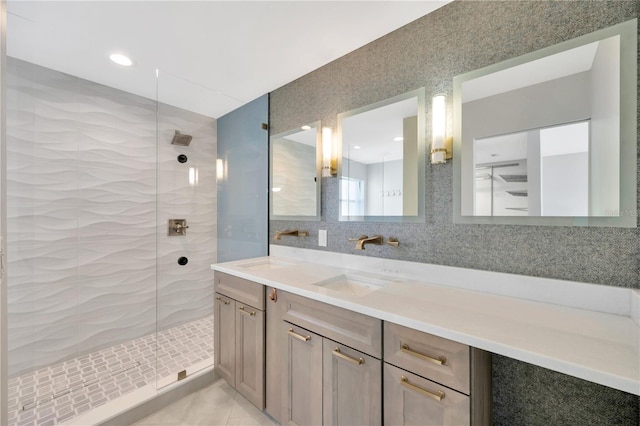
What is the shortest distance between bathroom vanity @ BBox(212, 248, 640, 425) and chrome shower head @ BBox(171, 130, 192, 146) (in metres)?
1.81

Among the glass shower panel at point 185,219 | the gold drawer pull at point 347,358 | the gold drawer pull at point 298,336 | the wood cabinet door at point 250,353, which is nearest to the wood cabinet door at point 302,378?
the gold drawer pull at point 298,336

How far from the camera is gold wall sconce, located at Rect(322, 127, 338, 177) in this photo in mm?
1932

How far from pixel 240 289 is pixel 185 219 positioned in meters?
1.45

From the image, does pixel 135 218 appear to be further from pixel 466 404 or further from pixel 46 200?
pixel 466 404

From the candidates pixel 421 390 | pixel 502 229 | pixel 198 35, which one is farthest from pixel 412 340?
pixel 198 35

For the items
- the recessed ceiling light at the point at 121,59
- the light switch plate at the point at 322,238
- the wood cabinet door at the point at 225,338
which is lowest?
the wood cabinet door at the point at 225,338

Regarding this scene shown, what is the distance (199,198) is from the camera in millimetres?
2801

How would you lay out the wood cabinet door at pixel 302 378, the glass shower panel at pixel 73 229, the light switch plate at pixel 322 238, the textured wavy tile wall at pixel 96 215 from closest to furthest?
the wood cabinet door at pixel 302 378
the glass shower panel at pixel 73 229
the textured wavy tile wall at pixel 96 215
the light switch plate at pixel 322 238

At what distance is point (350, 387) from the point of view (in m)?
1.12

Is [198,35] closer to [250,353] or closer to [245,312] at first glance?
[245,312]

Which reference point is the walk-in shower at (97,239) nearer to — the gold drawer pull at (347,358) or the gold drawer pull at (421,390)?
the gold drawer pull at (347,358)

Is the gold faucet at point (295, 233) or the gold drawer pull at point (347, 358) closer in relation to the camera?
the gold drawer pull at point (347, 358)

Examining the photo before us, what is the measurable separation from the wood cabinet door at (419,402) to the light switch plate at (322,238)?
3.47 ft

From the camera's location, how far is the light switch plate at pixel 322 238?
1.98 m
